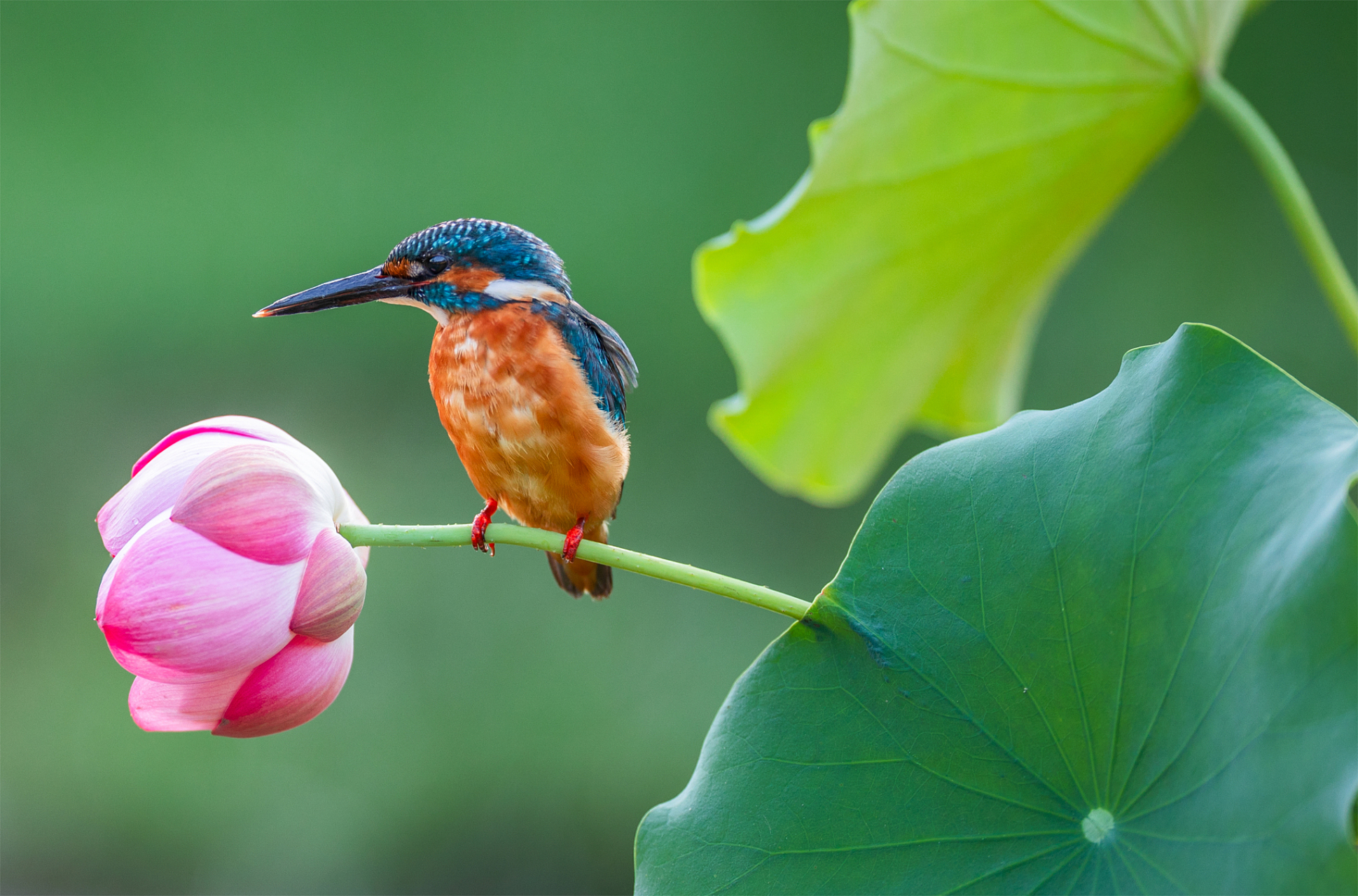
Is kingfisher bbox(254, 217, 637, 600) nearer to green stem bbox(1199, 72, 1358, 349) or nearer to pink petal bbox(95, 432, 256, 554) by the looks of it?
pink petal bbox(95, 432, 256, 554)

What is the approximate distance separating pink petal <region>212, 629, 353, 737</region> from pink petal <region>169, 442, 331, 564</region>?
0.14ft

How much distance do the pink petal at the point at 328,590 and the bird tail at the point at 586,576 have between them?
249mm

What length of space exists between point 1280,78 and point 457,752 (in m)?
3.25

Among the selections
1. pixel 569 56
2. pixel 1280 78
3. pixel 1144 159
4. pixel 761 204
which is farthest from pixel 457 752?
pixel 1280 78

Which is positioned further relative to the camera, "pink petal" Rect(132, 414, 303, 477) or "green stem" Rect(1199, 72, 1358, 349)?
"green stem" Rect(1199, 72, 1358, 349)

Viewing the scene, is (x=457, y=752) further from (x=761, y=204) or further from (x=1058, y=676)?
(x=1058, y=676)

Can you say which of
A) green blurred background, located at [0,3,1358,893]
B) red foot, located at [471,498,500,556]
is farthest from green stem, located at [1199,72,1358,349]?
green blurred background, located at [0,3,1358,893]

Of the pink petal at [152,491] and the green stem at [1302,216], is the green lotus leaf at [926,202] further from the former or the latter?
the pink petal at [152,491]

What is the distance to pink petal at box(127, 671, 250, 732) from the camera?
1.40 feet

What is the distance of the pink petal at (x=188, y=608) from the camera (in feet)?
1.32

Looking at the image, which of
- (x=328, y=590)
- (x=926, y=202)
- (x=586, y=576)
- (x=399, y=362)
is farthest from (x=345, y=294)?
(x=399, y=362)

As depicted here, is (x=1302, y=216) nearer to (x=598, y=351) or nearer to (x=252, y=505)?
(x=598, y=351)

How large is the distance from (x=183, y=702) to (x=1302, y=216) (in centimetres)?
65

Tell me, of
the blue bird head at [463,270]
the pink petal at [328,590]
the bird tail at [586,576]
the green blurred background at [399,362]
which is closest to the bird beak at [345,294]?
the blue bird head at [463,270]
